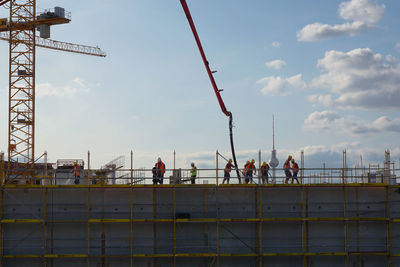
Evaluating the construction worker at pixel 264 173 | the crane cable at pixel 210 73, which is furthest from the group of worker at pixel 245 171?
the crane cable at pixel 210 73

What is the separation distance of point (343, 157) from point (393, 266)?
753 cm

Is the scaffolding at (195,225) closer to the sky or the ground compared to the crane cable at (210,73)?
closer to the ground

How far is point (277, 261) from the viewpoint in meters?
33.5

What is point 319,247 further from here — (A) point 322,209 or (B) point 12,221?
(B) point 12,221

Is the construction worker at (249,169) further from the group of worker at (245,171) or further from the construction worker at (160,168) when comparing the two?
the construction worker at (160,168)

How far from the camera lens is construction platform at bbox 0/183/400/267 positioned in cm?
3300

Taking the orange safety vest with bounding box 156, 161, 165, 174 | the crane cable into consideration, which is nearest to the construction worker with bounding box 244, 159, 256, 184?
the crane cable

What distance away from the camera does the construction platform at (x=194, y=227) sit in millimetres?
33000

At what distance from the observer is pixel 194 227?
33188 mm

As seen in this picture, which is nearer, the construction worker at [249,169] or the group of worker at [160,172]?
the group of worker at [160,172]

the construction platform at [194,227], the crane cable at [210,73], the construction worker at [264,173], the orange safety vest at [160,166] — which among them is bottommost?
the construction platform at [194,227]

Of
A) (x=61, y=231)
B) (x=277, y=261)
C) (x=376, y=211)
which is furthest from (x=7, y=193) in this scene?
(x=376, y=211)

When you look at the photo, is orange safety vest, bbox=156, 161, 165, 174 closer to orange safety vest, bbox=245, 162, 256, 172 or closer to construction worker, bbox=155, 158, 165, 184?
construction worker, bbox=155, 158, 165, 184

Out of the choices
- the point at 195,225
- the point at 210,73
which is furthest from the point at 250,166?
the point at 210,73
